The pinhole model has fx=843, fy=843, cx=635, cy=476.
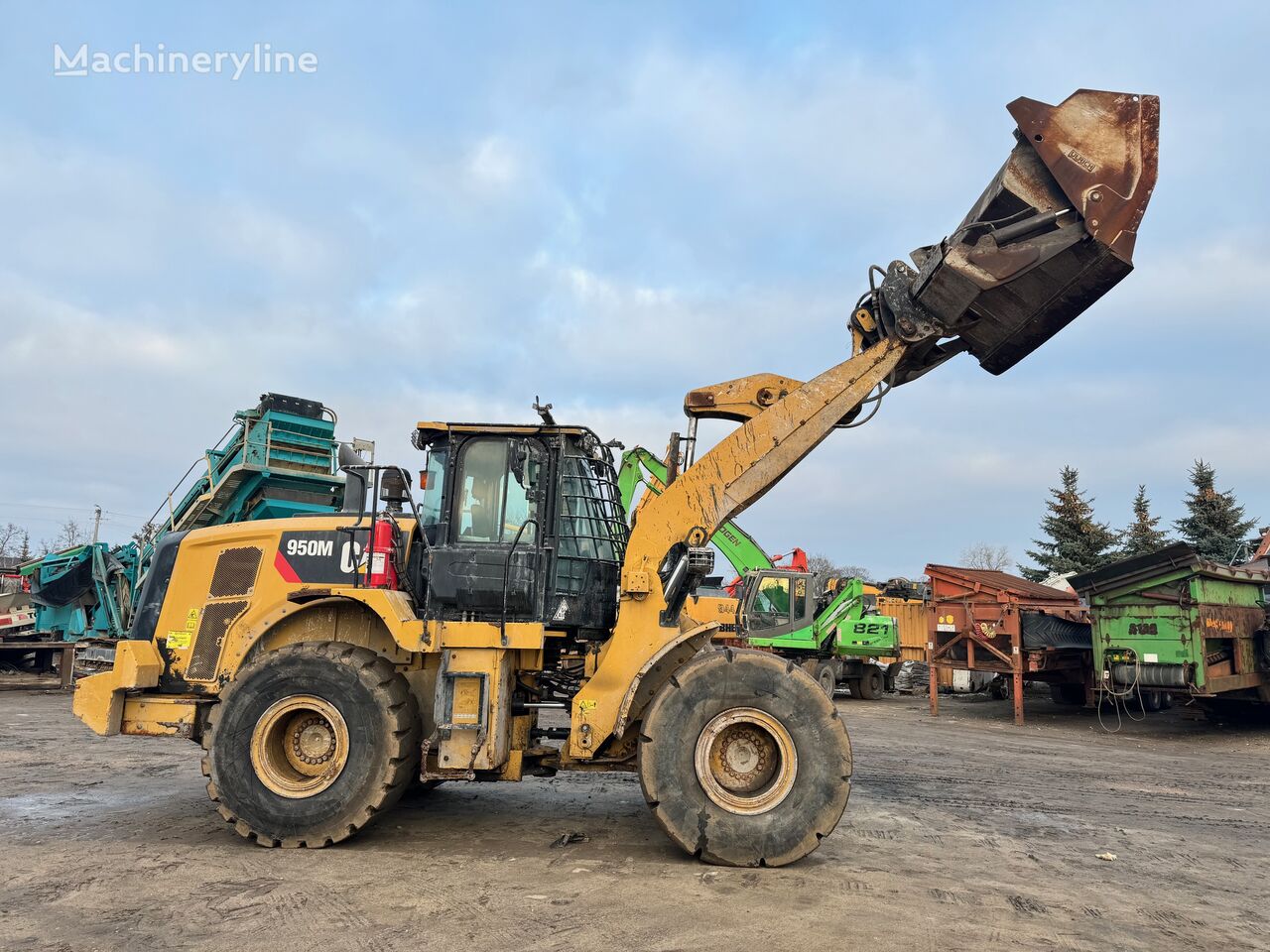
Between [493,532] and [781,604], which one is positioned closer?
[493,532]

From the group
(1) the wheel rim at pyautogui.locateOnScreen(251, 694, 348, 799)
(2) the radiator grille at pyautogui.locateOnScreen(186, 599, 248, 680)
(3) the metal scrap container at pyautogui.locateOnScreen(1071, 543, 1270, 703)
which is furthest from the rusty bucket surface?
(3) the metal scrap container at pyautogui.locateOnScreen(1071, 543, 1270, 703)

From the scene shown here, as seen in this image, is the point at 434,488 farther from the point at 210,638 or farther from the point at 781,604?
the point at 781,604

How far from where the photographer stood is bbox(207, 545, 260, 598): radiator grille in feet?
21.0

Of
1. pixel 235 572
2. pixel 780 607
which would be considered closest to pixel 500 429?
pixel 235 572

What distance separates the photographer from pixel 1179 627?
12.8 metres

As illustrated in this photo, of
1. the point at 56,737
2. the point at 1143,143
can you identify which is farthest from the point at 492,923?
the point at 56,737

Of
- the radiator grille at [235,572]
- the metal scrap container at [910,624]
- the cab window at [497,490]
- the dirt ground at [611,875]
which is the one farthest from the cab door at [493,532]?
the metal scrap container at [910,624]

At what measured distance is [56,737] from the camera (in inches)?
431

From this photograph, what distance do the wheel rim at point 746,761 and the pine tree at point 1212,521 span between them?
27.9m

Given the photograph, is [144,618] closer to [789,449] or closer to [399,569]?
[399,569]

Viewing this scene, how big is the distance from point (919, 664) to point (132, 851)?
68.1 feet

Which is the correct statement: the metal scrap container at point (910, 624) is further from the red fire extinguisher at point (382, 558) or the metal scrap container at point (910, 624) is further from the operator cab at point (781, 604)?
the red fire extinguisher at point (382, 558)

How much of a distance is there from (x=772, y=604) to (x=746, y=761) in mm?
11244

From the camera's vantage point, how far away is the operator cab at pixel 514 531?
6.09m
